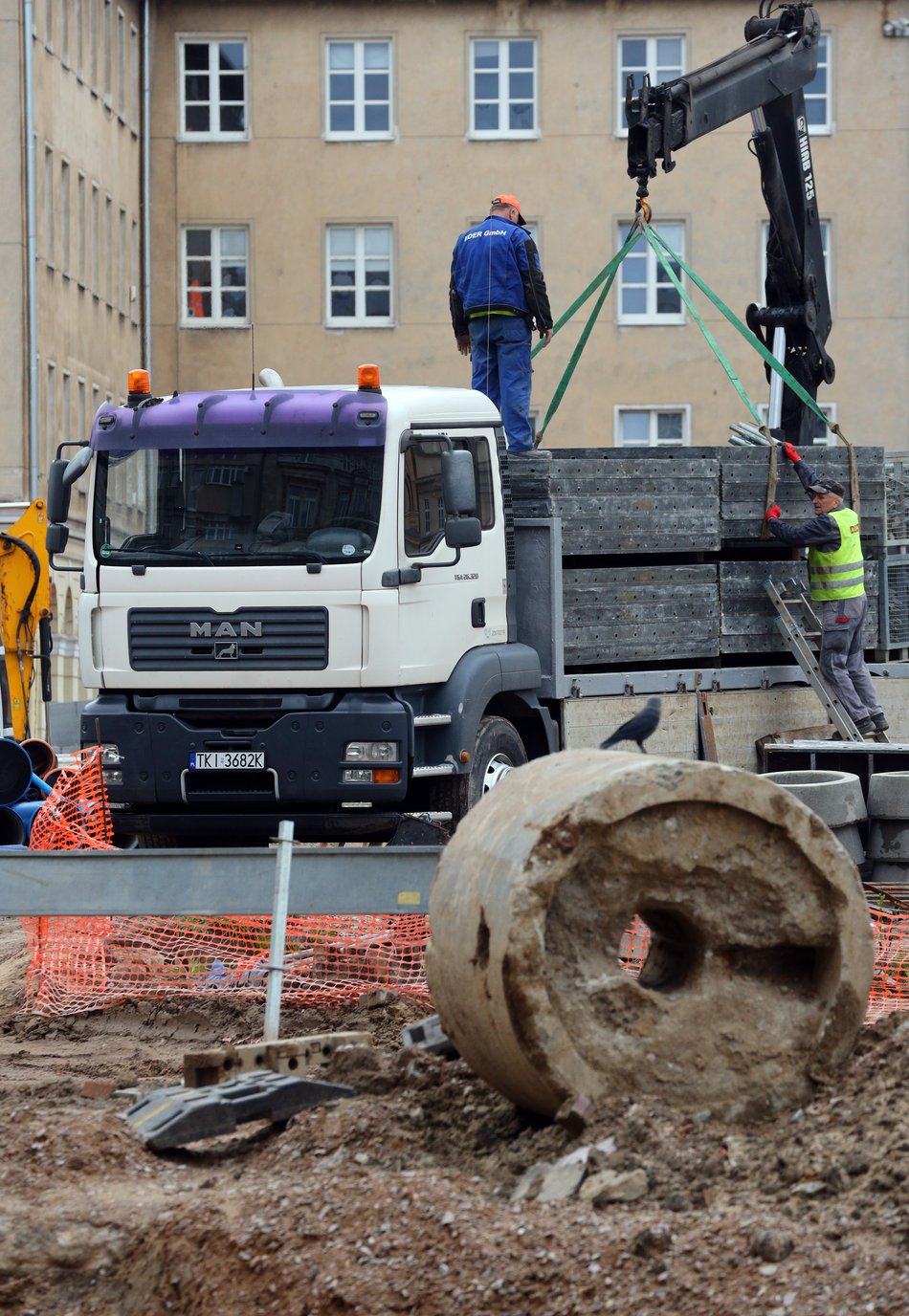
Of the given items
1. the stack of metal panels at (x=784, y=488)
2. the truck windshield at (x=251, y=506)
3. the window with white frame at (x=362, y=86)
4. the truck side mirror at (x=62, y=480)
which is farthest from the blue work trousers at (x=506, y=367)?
the window with white frame at (x=362, y=86)

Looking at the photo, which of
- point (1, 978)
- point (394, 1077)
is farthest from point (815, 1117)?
point (1, 978)

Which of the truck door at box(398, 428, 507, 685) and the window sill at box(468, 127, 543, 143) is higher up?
the window sill at box(468, 127, 543, 143)

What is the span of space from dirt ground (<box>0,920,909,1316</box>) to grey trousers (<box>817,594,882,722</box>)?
7781 mm

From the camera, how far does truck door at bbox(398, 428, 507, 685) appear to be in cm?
1211

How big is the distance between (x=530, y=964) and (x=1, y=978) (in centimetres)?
580

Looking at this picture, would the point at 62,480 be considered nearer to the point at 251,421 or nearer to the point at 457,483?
the point at 251,421

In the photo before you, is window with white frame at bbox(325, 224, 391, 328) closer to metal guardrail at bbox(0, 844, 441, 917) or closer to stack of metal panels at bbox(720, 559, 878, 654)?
stack of metal panels at bbox(720, 559, 878, 654)

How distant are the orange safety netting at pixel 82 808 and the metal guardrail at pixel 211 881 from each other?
298 cm

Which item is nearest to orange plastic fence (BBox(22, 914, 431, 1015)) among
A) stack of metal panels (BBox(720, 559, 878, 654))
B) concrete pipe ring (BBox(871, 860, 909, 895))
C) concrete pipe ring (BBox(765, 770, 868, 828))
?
concrete pipe ring (BBox(765, 770, 868, 828))

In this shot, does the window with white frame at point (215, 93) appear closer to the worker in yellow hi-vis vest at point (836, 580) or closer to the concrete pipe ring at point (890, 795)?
the worker in yellow hi-vis vest at point (836, 580)

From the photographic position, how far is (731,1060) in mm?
6668

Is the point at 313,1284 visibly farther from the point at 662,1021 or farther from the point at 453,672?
the point at 453,672

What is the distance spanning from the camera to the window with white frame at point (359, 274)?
139ft

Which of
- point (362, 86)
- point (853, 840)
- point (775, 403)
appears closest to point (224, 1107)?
point (853, 840)
